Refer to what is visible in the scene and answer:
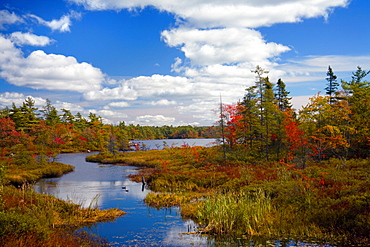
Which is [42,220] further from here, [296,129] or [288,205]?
[296,129]

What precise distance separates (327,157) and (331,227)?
1956cm

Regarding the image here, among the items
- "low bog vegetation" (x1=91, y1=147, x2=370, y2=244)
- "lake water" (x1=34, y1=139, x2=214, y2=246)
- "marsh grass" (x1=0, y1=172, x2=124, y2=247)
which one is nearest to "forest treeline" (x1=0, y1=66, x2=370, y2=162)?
"low bog vegetation" (x1=91, y1=147, x2=370, y2=244)

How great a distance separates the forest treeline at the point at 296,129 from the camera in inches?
1157

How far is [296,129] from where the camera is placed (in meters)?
30.3

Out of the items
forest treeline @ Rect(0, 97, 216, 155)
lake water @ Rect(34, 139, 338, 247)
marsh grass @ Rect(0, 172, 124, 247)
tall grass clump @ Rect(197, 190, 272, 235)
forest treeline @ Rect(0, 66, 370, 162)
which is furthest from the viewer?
forest treeline @ Rect(0, 97, 216, 155)

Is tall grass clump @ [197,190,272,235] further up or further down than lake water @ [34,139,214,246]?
further up

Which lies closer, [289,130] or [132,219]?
[132,219]

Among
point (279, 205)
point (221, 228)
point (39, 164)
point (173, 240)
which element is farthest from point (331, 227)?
point (39, 164)

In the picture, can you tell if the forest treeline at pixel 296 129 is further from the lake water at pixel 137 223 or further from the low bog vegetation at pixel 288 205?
the lake water at pixel 137 223

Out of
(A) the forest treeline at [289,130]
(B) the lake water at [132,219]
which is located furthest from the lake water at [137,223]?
(A) the forest treeline at [289,130]

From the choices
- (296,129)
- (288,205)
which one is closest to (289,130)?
(296,129)

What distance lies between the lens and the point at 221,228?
13852 millimetres

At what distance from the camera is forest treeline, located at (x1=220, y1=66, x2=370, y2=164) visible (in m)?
29.4

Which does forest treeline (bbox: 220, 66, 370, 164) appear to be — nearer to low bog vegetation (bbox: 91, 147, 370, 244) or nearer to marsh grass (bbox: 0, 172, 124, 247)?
low bog vegetation (bbox: 91, 147, 370, 244)
